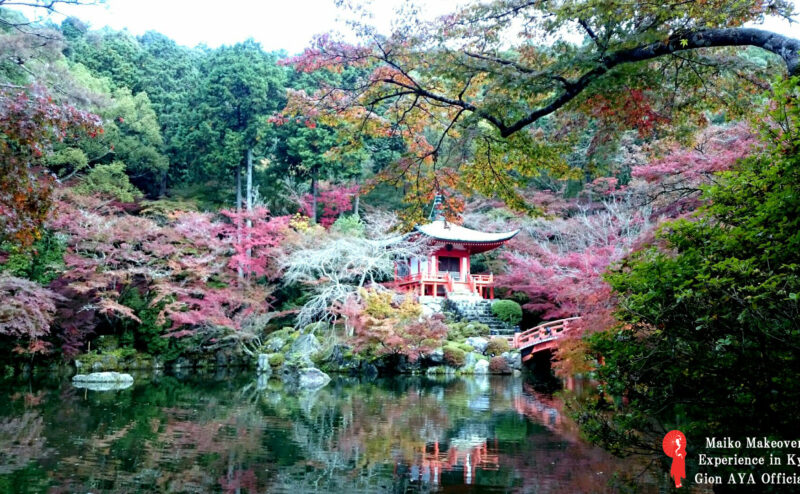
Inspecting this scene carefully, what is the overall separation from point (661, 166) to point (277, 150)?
1752 cm

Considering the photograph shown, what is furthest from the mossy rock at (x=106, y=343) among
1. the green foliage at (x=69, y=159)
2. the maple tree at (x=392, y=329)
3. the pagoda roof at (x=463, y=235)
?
the pagoda roof at (x=463, y=235)

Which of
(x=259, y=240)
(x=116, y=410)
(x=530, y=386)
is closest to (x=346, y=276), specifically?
(x=259, y=240)

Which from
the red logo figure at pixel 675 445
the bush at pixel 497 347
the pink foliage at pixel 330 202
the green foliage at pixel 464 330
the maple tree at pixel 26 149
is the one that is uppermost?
the pink foliage at pixel 330 202

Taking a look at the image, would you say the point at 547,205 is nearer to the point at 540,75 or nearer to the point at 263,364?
A: the point at 540,75

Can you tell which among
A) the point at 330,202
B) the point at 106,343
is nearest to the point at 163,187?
the point at 330,202

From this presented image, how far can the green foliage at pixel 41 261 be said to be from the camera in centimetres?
1444

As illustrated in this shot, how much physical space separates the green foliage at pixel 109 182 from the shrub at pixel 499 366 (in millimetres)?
13803

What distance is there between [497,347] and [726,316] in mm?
14394

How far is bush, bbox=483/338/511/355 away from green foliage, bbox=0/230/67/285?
12.2 metres

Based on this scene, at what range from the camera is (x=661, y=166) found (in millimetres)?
8703

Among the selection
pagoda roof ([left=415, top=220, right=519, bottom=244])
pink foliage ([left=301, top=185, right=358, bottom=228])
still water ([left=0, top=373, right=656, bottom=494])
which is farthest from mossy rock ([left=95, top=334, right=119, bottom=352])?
pagoda roof ([left=415, top=220, right=519, bottom=244])

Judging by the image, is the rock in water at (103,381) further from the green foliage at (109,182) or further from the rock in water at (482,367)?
the rock in water at (482,367)

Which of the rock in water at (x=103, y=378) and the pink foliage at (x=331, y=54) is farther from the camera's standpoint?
the rock in water at (x=103, y=378)

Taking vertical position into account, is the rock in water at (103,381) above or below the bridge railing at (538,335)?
below
